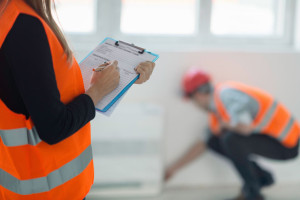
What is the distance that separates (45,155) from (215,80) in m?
1.72

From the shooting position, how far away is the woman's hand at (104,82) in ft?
2.84

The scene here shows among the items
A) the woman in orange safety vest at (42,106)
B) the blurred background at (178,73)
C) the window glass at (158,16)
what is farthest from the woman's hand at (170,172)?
the woman in orange safety vest at (42,106)

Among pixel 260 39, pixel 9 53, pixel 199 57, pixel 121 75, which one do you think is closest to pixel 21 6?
pixel 9 53

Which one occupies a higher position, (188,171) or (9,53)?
(9,53)

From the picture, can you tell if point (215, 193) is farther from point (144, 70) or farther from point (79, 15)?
point (144, 70)

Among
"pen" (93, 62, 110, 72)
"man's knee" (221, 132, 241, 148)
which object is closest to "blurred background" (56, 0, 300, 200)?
"man's knee" (221, 132, 241, 148)

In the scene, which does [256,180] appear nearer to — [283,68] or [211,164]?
[211,164]

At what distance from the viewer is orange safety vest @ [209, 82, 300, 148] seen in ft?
7.12

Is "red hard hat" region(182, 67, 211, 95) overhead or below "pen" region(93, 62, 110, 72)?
below

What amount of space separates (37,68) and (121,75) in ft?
0.83

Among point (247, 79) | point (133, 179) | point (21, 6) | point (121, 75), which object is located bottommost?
point (133, 179)

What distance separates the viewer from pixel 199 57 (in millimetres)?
2373

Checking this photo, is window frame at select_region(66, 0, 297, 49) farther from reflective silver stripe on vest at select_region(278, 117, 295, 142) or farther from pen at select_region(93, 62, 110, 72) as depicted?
pen at select_region(93, 62, 110, 72)

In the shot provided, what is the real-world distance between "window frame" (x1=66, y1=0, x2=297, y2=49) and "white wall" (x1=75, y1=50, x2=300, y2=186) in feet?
0.58
